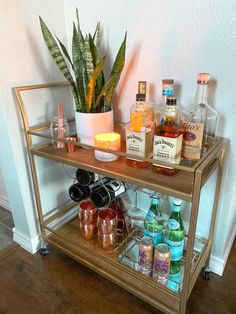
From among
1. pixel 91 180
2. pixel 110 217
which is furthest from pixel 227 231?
pixel 91 180

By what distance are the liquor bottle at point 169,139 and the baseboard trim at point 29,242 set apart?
32.3 inches

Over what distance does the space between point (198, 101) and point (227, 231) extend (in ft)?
1.95

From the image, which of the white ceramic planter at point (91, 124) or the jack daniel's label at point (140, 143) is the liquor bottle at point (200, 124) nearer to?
the jack daniel's label at point (140, 143)

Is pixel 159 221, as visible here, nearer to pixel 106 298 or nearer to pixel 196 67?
pixel 106 298

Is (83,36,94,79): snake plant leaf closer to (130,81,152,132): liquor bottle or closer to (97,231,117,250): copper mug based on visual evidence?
(130,81,152,132): liquor bottle

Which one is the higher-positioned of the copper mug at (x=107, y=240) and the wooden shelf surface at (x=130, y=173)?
the wooden shelf surface at (x=130, y=173)

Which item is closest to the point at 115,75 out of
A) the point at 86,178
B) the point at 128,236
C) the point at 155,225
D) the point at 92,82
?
the point at 92,82

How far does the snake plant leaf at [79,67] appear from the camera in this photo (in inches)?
37.6

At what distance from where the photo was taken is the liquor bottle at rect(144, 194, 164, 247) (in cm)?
103

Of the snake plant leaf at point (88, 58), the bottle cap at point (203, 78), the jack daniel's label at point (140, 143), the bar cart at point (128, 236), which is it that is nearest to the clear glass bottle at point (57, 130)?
the bar cart at point (128, 236)

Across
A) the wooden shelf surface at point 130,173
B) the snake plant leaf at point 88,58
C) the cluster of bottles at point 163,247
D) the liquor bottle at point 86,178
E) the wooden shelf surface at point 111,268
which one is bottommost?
the wooden shelf surface at point 111,268

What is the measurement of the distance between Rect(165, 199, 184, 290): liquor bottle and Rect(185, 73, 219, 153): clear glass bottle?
0.26m

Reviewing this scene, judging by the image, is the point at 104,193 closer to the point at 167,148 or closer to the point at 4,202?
the point at 167,148

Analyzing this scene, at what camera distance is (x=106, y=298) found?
1.05 m
